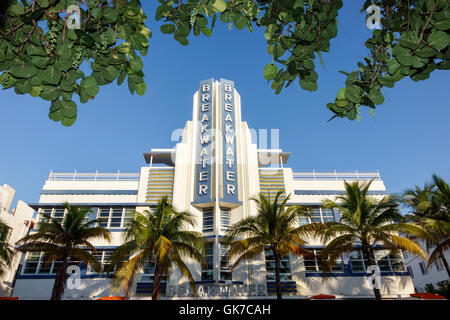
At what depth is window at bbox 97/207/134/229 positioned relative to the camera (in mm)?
24203

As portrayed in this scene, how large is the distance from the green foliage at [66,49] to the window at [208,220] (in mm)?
21493

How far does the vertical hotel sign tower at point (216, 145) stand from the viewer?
951 inches

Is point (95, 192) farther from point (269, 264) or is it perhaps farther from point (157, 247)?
point (269, 264)

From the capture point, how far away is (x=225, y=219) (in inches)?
946

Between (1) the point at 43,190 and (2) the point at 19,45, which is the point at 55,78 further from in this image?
(1) the point at 43,190

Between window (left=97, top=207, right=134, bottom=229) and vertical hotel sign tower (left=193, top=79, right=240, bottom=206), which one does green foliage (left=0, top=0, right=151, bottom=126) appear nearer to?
vertical hotel sign tower (left=193, top=79, right=240, bottom=206)

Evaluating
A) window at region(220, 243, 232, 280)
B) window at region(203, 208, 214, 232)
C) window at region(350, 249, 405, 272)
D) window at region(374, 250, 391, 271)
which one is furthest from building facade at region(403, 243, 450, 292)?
window at region(203, 208, 214, 232)

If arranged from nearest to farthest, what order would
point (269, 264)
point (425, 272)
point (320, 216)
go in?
point (269, 264), point (320, 216), point (425, 272)

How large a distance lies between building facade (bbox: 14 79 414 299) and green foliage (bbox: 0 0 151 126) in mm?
18185

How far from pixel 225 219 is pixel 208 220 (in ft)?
4.58

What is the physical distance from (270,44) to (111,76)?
1545 millimetres

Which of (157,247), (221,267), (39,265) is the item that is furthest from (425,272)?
(39,265)
